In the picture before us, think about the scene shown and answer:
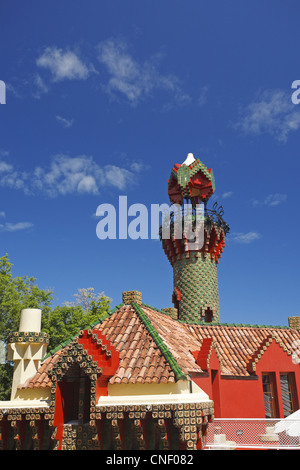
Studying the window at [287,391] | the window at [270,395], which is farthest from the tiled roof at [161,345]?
the window at [287,391]

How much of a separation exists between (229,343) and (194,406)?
891 centimetres

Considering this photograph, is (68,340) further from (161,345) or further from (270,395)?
(270,395)

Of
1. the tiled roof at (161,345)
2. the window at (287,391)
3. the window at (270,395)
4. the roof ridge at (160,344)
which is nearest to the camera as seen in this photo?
the roof ridge at (160,344)

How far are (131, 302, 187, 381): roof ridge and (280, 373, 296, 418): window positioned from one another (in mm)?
7754

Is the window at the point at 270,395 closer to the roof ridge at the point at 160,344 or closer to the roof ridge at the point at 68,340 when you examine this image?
the roof ridge at the point at 160,344

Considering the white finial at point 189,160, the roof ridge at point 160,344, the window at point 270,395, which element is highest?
the white finial at point 189,160

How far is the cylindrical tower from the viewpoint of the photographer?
21516mm

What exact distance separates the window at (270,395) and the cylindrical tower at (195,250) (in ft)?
16.8

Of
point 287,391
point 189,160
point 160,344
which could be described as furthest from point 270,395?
point 189,160

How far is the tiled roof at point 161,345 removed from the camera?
37.4 ft

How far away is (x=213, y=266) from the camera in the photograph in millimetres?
22812

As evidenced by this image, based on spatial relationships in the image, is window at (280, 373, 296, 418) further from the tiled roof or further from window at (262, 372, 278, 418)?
the tiled roof
